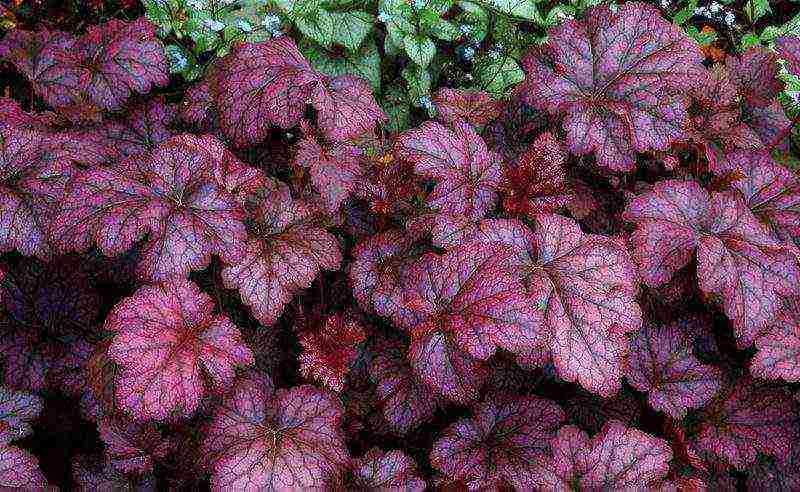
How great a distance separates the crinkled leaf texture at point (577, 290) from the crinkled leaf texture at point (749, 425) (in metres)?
0.49

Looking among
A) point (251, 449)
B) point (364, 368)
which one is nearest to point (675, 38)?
point (364, 368)

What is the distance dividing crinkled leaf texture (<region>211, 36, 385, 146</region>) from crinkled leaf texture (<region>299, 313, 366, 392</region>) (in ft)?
1.76

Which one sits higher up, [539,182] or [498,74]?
[539,182]

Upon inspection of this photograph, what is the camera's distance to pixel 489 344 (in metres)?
1.66

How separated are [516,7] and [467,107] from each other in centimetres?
126

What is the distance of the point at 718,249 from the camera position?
1894mm

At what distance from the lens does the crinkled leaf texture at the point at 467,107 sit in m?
2.38

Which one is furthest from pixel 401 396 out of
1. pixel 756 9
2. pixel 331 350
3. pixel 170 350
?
pixel 756 9

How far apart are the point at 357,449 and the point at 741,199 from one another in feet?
4.60

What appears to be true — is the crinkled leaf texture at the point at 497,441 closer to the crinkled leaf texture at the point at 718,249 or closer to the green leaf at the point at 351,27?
the crinkled leaf texture at the point at 718,249

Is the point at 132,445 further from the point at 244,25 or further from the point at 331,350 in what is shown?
the point at 244,25

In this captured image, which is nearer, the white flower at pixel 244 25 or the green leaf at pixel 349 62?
the white flower at pixel 244 25

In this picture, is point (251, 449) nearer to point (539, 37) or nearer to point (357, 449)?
point (357, 449)

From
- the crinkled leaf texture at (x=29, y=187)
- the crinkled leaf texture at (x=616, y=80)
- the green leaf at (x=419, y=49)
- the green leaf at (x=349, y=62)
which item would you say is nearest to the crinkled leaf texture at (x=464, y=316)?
the crinkled leaf texture at (x=616, y=80)
